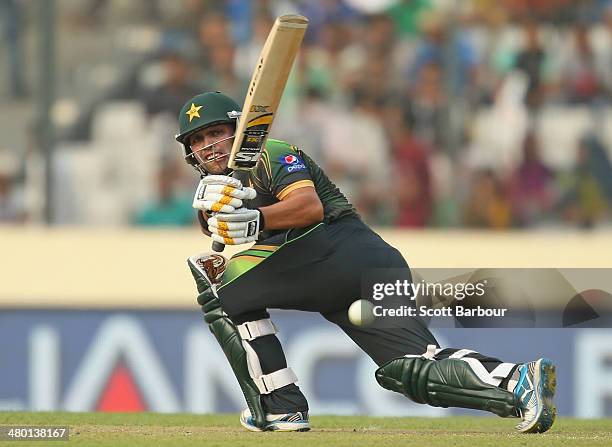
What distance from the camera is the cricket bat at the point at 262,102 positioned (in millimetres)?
5516

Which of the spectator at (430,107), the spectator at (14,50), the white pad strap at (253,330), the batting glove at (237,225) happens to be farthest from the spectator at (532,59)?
the batting glove at (237,225)

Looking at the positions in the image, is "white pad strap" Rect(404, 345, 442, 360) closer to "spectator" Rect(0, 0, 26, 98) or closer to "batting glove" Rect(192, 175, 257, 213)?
"batting glove" Rect(192, 175, 257, 213)

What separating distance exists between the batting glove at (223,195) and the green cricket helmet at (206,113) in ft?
1.44

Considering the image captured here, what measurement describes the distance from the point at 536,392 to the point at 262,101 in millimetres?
1604

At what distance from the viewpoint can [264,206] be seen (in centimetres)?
589

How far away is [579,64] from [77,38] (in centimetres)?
372

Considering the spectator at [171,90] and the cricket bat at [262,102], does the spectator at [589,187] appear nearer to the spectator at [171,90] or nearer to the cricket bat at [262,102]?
the spectator at [171,90]

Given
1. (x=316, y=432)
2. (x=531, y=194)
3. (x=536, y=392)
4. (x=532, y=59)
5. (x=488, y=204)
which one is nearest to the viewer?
(x=536, y=392)

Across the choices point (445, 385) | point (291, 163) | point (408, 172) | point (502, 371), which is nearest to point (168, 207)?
point (408, 172)

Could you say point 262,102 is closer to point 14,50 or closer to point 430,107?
point 430,107

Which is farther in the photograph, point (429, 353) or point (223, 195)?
point (429, 353)

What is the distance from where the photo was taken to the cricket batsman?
565cm

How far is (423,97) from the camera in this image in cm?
991

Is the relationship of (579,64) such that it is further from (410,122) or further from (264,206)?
(264,206)
